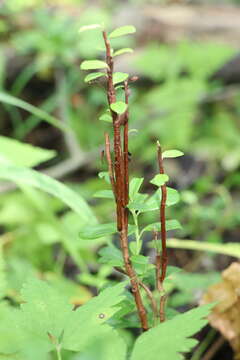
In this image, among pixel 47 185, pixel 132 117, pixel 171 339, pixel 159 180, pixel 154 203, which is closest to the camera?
pixel 171 339

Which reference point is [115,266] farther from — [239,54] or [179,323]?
[239,54]

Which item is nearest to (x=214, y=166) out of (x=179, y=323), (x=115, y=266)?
(x=115, y=266)

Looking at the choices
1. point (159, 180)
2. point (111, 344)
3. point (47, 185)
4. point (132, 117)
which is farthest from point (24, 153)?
point (132, 117)

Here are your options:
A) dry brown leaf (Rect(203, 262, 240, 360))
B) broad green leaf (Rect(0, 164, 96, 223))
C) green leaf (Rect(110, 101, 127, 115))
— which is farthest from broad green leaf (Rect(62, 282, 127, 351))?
dry brown leaf (Rect(203, 262, 240, 360))

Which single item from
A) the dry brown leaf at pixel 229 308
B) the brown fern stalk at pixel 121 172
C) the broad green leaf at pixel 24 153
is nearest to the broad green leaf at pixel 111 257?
the brown fern stalk at pixel 121 172

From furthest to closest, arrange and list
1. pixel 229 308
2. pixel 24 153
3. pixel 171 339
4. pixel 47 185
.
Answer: pixel 24 153
pixel 229 308
pixel 47 185
pixel 171 339

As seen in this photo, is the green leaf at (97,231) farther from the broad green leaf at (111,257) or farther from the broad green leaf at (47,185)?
Answer: the broad green leaf at (47,185)

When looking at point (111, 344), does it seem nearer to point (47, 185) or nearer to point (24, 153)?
point (47, 185)

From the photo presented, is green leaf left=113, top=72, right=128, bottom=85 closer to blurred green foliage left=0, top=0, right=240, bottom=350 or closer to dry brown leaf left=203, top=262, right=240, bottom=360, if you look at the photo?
dry brown leaf left=203, top=262, right=240, bottom=360
